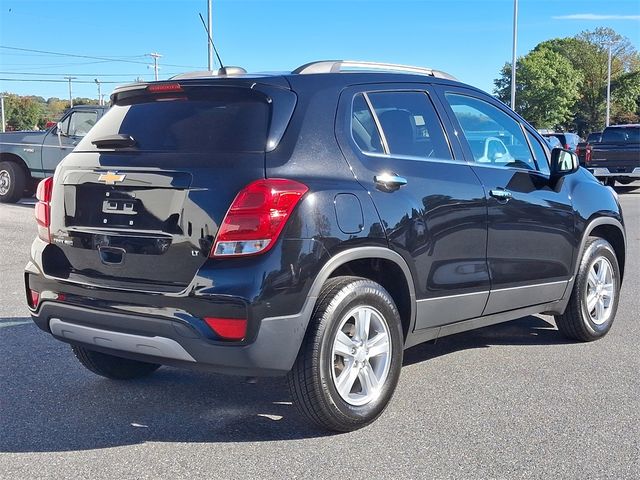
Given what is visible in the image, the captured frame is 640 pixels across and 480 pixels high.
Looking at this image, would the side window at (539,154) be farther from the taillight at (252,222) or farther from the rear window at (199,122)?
the taillight at (252,222)

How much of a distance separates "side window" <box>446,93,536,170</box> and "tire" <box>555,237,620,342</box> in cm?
91

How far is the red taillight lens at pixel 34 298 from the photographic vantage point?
13.4 feet

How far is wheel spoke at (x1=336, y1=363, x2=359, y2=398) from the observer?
3806 mm

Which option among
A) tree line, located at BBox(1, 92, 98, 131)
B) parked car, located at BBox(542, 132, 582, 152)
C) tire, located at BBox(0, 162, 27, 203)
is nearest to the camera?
tire, located at BBox(0, 162, 27, 203)

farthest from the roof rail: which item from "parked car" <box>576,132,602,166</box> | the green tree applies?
the green tree

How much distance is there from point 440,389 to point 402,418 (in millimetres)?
A: 550

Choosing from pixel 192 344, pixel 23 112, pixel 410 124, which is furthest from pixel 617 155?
pixel 23 112

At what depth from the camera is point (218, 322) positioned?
3.43 m

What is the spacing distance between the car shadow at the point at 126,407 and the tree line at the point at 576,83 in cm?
6594

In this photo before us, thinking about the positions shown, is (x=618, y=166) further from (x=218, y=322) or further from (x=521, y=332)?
(x=218, y=322)

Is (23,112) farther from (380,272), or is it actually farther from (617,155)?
(380,272)

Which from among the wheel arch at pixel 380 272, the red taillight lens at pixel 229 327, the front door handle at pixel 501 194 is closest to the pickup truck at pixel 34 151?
the front door handle at pixel 501 194

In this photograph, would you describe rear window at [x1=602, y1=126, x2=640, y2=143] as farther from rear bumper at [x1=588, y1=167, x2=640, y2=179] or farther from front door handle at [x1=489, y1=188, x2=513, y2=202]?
front door handle at [x1=489, y1=188, x2=513, y2=202]

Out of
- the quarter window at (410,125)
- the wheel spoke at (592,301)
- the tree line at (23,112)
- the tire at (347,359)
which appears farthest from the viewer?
the tree line at (23,112)
